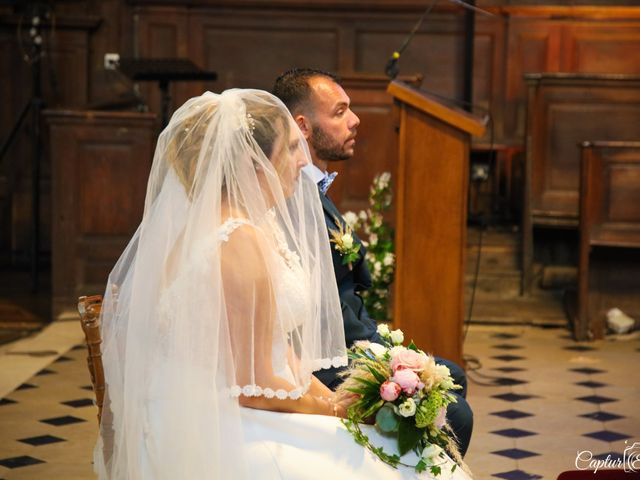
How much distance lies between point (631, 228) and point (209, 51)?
4.46 m

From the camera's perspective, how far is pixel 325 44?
10.3 m

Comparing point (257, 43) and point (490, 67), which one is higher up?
point (257, 43)

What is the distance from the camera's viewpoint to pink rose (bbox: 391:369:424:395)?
293 cm

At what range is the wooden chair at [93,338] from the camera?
3.18 m

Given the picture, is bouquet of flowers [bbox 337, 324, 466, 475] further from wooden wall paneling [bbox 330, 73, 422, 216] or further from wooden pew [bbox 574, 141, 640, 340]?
wooden wall paneling [bbox 330, 73, 422, 216]

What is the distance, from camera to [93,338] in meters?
3.18

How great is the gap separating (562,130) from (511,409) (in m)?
3.59

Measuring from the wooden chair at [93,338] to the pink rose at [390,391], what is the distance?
853 mm

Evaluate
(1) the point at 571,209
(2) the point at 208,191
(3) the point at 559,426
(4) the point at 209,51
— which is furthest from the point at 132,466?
(4) the point at 209,51

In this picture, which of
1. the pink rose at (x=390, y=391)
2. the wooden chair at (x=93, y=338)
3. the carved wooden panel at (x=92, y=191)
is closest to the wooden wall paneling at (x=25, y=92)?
the carved wooden panel at (x=92, y=191)

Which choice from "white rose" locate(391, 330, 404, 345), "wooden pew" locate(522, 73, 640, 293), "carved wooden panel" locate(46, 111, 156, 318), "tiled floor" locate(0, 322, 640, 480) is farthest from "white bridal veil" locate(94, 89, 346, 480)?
"wooden pew" locate(522, 73, 640, 293)

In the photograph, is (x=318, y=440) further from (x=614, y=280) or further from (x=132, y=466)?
(x=614, y=280)

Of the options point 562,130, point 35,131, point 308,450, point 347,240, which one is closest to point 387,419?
point 308,450

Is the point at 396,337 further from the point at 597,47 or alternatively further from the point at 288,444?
the point at 597,47
